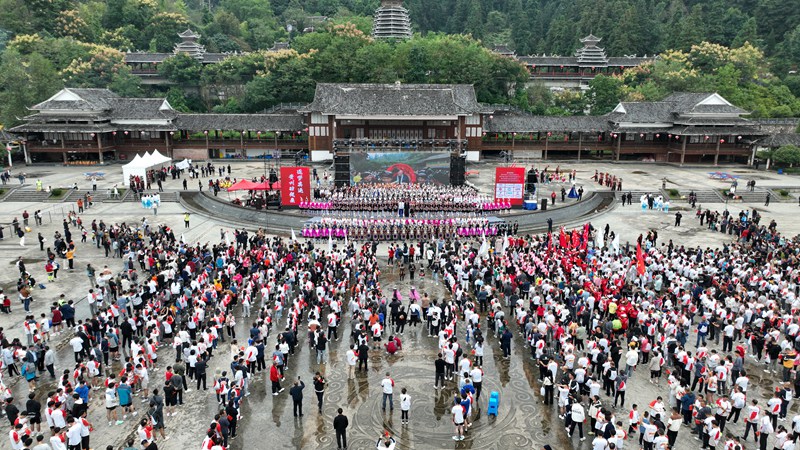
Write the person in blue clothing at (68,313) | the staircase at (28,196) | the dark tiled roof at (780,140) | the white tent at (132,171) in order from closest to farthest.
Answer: the person in blue clothing at (68,313)
the staircase at (28,196)
the white tent at (132,171)
the dark tiled roof at (780,140)

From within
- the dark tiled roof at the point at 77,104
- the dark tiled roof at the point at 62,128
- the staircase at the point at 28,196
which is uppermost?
the dark tiled roof at the point at 77,104

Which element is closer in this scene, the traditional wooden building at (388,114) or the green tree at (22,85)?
the traditional wooden building at (388,114)

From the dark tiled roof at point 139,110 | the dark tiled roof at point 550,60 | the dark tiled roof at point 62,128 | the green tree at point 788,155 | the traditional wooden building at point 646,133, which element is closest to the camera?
the green tree at point 788,155

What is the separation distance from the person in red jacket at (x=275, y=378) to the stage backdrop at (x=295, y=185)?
23.1 metres

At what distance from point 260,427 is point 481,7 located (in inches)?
4362

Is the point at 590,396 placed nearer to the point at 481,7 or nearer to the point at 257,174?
the point at 257,174

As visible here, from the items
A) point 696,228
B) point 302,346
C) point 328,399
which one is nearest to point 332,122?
point 696,228

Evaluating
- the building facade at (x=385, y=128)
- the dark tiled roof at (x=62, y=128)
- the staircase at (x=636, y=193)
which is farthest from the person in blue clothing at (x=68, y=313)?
the dark tiled roof at (x=62, y=128)

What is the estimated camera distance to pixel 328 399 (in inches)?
620

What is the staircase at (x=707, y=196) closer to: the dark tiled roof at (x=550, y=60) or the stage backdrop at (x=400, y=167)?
the stage backdrop at (x=400, y=167)

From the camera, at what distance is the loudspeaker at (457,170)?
4447cm

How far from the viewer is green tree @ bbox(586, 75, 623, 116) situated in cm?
6881

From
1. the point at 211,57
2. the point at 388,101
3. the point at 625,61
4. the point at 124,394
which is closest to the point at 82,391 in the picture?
the point at 124,394

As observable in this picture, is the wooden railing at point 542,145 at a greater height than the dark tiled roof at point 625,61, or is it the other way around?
the dark tiled roof at point 625,61
